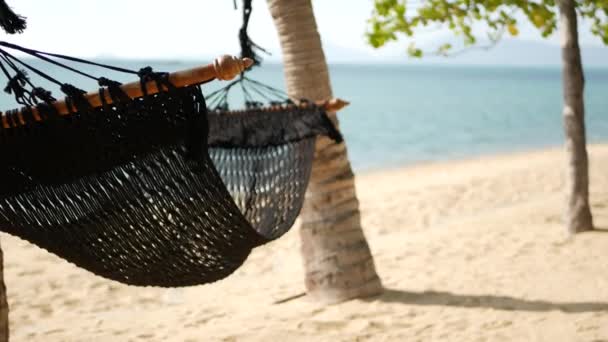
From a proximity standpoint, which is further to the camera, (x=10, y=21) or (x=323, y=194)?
(x=323, y=194)

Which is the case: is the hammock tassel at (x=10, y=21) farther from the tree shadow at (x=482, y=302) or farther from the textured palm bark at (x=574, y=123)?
the textured palm bark at (x=574, y=123)

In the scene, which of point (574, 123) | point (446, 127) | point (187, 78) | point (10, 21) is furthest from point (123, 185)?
point (446, 127)

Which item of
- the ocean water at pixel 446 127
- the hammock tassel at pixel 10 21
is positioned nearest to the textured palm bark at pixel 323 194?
the hammock tassel at pixel 10 21

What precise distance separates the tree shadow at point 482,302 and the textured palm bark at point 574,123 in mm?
1280

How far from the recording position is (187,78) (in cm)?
147

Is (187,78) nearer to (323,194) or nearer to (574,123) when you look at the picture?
(323,194)

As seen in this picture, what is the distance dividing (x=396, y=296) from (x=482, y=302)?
402 mm

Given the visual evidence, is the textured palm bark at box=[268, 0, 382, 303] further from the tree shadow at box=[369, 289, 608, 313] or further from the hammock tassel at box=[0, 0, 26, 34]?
the hammock tassel at box=[0, 0, 26, 34]

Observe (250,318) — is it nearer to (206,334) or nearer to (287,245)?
(206,334)

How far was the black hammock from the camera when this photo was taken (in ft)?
4.89

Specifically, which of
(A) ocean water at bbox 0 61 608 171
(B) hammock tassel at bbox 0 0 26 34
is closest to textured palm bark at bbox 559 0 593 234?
(B) hammock tassel at bbox 0 0 26 34

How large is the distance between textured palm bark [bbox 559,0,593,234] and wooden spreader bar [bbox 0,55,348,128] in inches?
113

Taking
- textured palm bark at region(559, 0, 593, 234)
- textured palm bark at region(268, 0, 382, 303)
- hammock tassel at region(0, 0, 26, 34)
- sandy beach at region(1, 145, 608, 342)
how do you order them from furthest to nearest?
textured palm bark at region(559, 0, 593, 234) → textured palm bark at region(268, 0, 382, 303) → sandy beach at region(1, 145, 608, 342) → hammock tassel at region(0, 0, 26, 34)

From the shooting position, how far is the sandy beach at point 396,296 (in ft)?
8.84
